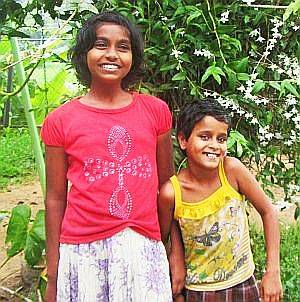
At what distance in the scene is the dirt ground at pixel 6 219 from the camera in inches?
159

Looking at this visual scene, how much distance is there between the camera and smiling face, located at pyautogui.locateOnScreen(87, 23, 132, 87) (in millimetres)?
2037

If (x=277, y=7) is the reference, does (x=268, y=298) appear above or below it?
below

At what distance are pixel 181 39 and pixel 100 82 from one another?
0.59 metres

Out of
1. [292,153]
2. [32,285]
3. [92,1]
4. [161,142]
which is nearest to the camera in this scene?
Answer: [161,142]

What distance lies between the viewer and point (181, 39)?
256 cm

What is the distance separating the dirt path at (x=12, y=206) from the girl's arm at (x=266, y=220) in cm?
198

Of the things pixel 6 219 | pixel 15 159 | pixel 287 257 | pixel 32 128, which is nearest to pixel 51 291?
pixel 32 128

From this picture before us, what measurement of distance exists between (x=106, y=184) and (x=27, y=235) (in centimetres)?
144


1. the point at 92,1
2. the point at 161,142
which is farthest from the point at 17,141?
the point at 161,142

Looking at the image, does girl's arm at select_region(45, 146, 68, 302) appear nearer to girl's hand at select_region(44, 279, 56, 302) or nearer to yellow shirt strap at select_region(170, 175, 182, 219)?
Answer: girl's hand at select_region(44, 279, 56, 302)

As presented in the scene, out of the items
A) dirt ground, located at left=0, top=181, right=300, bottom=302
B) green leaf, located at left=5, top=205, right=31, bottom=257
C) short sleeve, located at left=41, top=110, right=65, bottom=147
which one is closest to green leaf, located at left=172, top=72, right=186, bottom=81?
short sleeve, located at left=41, top=110, right=65, bottom=147

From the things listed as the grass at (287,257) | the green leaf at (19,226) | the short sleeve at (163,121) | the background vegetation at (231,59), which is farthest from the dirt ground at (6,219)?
the short sleeve at (163,121)

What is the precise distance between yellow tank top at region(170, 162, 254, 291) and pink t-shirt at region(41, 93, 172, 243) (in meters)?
0.12

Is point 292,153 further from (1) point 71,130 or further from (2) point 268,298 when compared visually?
(1) point 71,130
